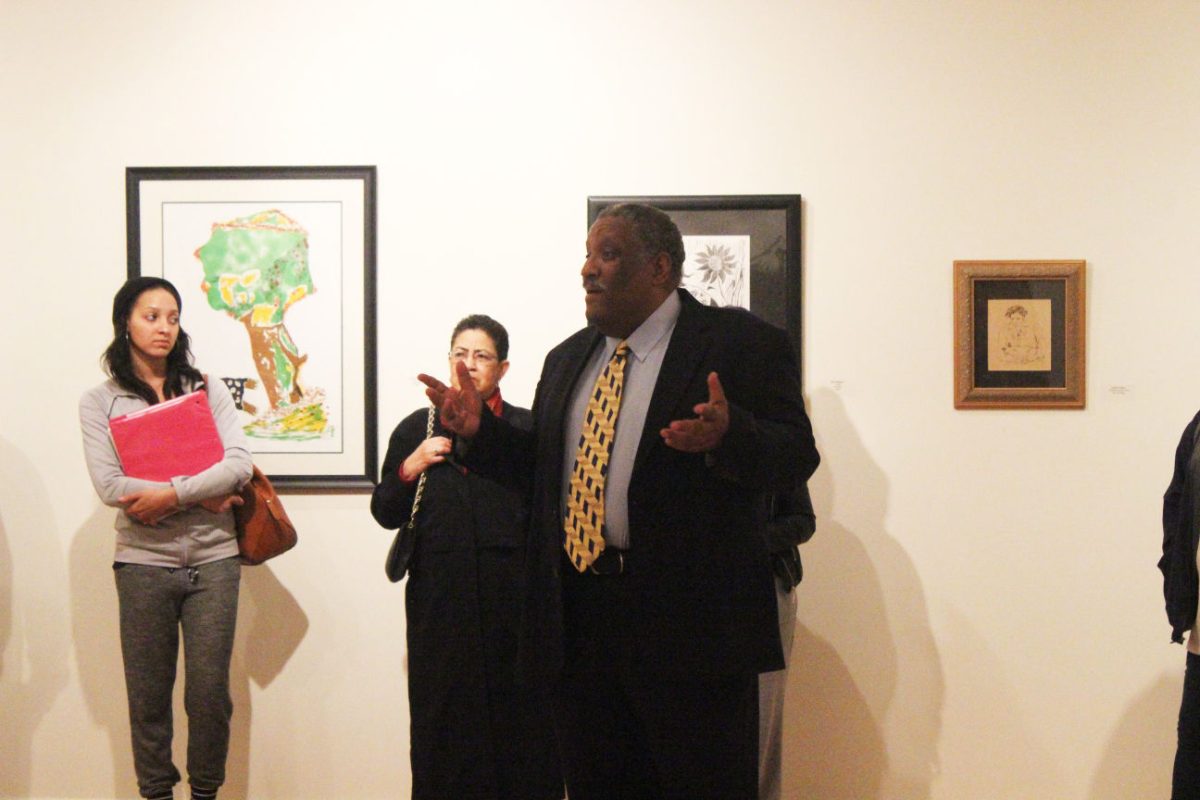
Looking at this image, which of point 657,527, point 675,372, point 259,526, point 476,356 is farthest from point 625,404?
point 259,526

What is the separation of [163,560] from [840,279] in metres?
2.30

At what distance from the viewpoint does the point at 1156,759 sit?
3301 mm

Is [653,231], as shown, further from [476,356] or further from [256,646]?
[256,646]

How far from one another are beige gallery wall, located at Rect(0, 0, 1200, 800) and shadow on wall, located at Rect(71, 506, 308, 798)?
0.01 meters

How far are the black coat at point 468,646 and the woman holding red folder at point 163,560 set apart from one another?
53 cm

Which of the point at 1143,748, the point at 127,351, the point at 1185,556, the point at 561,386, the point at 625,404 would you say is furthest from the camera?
the point at 1143,748

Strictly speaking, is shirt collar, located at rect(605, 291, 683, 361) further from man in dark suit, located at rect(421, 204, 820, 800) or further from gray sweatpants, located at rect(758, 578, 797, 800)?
gray sweatpants, located at rect(758, 578, 797, 800)

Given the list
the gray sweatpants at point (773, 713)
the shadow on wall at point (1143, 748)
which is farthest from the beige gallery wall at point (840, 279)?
the gray sweatpants at point (773, 713)

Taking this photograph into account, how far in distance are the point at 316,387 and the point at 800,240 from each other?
1716 mm

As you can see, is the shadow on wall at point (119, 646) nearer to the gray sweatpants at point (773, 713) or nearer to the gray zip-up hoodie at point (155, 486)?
the gray zip-up hoodie at point (155, 486)

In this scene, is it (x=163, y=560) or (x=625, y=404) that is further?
(x=163, y=560)

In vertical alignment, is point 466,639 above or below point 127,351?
below

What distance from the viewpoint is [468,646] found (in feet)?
8.95

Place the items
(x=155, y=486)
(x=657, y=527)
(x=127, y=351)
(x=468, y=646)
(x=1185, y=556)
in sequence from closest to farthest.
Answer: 1. (x=657, y=527)
2. (x=1185, y=556)
3. (x=468, y=646)
4. (x=155, y=486)
5. (x=127, y=351)
